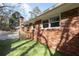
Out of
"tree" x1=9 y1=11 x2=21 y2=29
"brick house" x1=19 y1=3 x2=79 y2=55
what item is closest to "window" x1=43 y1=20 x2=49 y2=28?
"brick house" x1=19 y1=3 x2=79 y2=55

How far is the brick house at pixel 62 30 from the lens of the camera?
22.5ft

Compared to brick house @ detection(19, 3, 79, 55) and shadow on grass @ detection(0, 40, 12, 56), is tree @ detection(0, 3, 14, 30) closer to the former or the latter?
shadow on grass @ detection(0, 40, 12, 56)

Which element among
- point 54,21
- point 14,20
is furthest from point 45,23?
point 14,20

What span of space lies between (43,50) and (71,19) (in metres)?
1.06

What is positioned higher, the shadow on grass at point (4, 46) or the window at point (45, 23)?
the window at point (45, 23)

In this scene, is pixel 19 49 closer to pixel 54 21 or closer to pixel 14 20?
pixel 14 20

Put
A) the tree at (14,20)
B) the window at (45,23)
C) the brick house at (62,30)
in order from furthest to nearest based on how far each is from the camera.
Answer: the window at (45,23), the brick house at (62,30), the tree at (14,20)

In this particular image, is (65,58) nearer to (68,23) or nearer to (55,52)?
(55,52)

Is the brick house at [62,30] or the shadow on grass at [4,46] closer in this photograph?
the shadow on grass at [4,46]

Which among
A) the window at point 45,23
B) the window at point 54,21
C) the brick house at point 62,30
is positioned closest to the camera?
the brick house at point 62,30

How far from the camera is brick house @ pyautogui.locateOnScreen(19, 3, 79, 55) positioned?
686 centimetres

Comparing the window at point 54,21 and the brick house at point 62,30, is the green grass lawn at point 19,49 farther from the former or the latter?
the window at point 54,21

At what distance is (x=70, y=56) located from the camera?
666cm

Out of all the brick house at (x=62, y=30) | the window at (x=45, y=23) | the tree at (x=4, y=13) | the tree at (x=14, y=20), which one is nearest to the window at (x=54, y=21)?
the brick house at (x=62, y=30)
